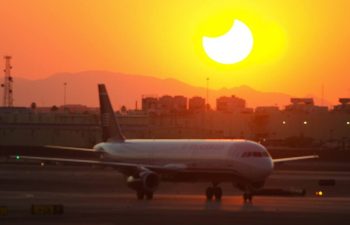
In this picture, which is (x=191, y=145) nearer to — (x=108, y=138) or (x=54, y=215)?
(x=108, y=138)

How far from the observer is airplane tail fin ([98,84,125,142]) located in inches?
2768

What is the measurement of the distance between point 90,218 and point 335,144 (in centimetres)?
13912

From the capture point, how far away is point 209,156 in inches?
2351

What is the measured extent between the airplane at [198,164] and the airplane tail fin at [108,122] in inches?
164

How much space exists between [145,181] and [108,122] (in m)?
12.6

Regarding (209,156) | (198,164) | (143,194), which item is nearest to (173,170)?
(198,164)

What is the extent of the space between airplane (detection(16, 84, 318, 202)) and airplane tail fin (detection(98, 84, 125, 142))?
13.7 ft

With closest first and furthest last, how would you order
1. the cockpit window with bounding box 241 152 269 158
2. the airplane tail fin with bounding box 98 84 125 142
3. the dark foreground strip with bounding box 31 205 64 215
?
the dark foreground strip with bounding box 31 205 64 215
the cockpit window with bounding box 241 152 269 158
the airplane tail fin with bounding box 98 84 125 142

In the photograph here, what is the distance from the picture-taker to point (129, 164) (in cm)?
6359

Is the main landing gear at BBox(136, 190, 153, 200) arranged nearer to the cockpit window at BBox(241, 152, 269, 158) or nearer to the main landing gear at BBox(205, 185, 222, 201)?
the main landing gear at BBox(205, 185, 222, 201)

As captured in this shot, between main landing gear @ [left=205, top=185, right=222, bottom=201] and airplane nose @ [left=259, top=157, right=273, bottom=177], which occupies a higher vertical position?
airplane nose @ [left=259, top=157, right=273, bottom=177]

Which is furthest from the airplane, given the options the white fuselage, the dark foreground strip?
the dark foreground strip

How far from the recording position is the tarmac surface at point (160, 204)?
41406 mm

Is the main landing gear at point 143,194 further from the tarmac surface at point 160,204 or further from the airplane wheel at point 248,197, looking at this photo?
the airplane wheel at point 248,197
